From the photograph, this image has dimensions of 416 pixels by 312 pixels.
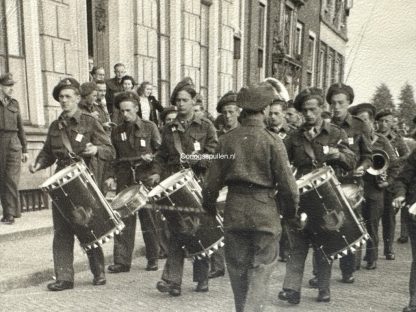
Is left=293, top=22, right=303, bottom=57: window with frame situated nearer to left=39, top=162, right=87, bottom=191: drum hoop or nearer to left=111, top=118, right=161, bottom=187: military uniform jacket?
left=111, top=118, right=161, bottom=187: military uniform jacket

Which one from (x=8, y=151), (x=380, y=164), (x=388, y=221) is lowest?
(x=388, y=221)

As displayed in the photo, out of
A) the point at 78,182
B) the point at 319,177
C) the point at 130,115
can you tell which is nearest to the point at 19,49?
the point at 130,115

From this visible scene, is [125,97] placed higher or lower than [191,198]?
higher

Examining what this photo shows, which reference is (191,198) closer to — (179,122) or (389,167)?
(179,122)

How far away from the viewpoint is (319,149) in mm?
5043

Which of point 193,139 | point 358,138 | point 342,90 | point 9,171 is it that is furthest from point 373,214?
point 9,171

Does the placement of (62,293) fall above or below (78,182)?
below

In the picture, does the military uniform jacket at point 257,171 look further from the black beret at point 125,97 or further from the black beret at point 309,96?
the black beret at point 125,97

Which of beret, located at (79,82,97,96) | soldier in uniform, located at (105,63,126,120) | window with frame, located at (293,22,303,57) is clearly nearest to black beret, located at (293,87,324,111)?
beret, located at (79,82,97,96)

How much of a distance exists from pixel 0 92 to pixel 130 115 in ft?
8.43

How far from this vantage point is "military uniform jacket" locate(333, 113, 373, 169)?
5645 mm

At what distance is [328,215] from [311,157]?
571 millimetres

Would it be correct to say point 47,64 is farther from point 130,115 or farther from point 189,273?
point 189,273

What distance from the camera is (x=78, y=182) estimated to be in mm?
4863
